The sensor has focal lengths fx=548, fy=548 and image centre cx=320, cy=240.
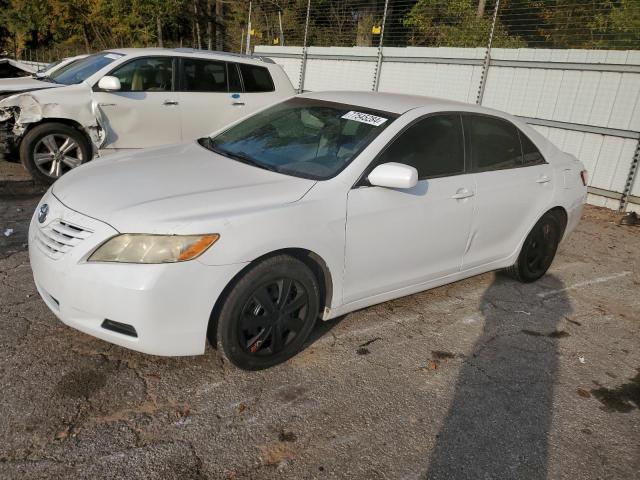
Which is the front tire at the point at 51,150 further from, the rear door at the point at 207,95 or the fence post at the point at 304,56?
the fence post at the point at 304,56

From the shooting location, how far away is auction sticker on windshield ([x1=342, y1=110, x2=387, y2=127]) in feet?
11.9

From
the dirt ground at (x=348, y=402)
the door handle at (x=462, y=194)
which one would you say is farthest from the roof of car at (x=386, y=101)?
the dirt ground at (x=348, y=402)

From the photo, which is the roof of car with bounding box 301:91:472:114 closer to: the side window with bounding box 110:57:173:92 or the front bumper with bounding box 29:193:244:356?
the front bumper with bounding box 29:193:244:356

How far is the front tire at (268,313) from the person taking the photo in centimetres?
289

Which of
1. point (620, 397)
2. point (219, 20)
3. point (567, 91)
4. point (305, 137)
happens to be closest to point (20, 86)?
point (305, 137)

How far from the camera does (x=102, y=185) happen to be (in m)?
3.11

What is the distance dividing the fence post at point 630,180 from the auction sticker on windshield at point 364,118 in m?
5.73

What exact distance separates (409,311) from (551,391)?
1.19 metres

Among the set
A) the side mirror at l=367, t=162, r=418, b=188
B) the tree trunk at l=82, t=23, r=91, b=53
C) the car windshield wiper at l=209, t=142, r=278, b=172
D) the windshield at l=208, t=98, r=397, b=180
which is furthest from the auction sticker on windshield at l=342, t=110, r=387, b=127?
the tree trunk at l=82, t=23, r=91, b=53

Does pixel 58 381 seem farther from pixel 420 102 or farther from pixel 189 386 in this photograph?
pixel 420 102

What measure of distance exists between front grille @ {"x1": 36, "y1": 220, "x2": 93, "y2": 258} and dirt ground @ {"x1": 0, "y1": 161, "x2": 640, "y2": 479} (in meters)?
0.69

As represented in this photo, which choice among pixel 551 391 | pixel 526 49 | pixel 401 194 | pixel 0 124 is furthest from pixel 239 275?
pixel 526 49

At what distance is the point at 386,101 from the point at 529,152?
4.63ft

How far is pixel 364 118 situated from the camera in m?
3.70
